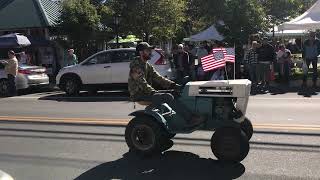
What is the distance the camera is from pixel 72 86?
1942 centimetres

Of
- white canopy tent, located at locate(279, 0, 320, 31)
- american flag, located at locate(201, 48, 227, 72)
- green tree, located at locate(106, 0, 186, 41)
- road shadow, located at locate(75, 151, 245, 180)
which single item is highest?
green tree, located at locate(106, 0, 186, 41)

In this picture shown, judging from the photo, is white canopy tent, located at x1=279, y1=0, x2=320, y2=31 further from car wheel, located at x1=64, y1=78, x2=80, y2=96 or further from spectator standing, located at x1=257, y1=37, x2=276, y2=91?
car wheel, located at x1=64, y1=78, x2=80, y2=96

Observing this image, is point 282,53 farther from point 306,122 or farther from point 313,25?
point 306,122

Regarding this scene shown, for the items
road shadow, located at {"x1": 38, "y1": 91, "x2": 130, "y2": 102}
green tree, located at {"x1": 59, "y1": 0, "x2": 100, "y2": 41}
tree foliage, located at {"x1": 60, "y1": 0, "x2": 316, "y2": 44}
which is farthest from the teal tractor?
green tree, located at {"x1": 59, "y1": 0, "x2": 100, "y2": 41}

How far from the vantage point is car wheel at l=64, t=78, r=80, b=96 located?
19.4 m

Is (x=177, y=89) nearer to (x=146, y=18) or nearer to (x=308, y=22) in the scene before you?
(x=308, y=22)

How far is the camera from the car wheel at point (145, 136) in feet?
25.8

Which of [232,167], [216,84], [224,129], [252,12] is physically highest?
[252,12]

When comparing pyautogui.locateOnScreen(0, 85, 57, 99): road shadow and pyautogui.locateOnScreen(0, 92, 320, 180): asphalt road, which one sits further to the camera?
pyautogui.locateOnScreen(0, 85, 57, 99): road shadow

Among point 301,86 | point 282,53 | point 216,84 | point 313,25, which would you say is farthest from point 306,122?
point 313,25

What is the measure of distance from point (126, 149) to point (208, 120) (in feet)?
5.10

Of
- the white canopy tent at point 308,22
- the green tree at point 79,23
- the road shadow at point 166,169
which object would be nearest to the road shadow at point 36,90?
the green tree at point 79,23

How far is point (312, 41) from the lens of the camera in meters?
19.0

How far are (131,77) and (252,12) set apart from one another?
15.0 meters
